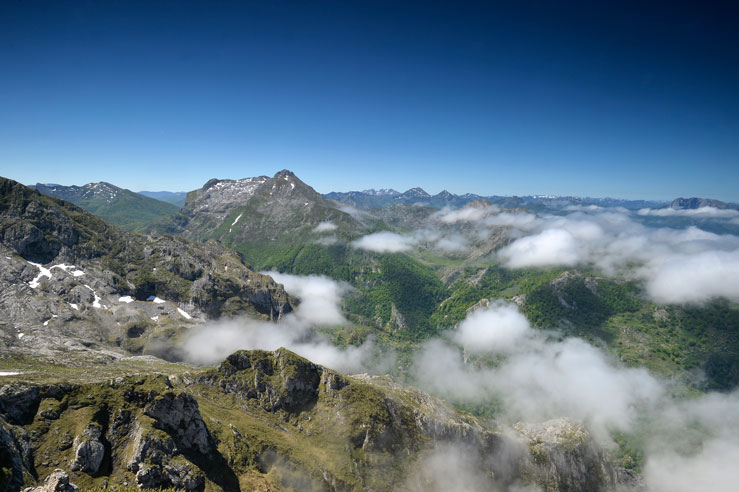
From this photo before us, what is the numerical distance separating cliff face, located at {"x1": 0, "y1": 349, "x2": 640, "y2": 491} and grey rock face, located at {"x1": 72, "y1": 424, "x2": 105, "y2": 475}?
14 cm

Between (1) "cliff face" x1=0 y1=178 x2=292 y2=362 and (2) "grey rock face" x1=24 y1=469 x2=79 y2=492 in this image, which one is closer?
(2) "grey rock face" x1=24 y1=469 x2=79 y2=492

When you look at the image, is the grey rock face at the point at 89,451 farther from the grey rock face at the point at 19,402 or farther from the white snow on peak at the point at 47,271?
the white snow on peak at the point at 47,271

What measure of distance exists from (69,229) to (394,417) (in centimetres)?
21902

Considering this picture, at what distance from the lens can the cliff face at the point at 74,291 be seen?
13380 centimetres

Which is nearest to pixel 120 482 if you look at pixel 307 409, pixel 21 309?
pixel 307 409

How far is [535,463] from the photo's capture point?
102 m

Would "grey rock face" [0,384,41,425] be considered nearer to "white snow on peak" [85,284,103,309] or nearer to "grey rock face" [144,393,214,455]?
"grey rock face" [144,393,214,455]

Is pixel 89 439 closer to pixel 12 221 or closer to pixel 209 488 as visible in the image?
pixel 209 488

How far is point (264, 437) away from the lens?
227 feet

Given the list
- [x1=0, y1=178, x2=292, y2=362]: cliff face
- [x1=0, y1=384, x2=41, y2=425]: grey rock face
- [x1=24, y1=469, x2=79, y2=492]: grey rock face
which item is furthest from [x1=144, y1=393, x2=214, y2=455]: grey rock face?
[x1=0, y1=178, x2=292, y2=362]: cliff face

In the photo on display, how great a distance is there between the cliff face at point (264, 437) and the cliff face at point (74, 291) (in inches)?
3605

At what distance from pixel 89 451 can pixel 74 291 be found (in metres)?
158

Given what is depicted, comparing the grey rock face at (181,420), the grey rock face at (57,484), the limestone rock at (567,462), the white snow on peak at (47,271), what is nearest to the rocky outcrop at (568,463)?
the limestone rock at (567,462)

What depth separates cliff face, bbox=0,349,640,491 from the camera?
4306 centimetres
